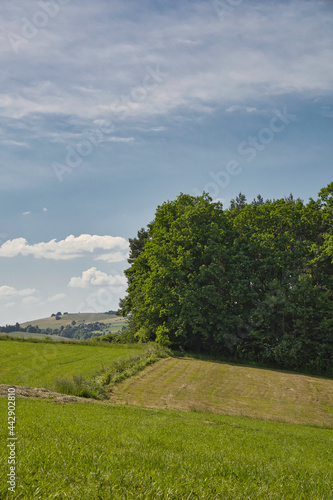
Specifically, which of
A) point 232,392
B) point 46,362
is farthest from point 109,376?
point 232,392

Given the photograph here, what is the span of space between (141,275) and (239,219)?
15.0 metres

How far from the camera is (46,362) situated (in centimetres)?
3375

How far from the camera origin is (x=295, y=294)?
4128 cm

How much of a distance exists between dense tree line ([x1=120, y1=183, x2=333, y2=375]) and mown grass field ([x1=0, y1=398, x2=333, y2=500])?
101 feet

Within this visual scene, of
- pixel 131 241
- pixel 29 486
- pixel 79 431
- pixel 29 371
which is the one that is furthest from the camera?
pixel 131 241

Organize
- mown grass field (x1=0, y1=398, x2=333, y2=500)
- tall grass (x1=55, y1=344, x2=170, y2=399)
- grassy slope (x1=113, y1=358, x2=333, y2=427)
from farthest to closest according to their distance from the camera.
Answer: grassy slope (x1=113, y1=358, x2=333, y2=427) < tall grass (x1=55, y1=344, x2=170, y2=399) < mown grass field (x1=0, y1=398, x2=333, y2=500)

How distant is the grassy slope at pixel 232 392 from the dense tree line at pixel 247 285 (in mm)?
6614

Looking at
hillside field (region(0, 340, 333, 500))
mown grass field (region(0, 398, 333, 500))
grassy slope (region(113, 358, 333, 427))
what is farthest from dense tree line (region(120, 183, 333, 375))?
mown grass field (region(0, 398, 333, 500))

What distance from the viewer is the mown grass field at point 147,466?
507 cm

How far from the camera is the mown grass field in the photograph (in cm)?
507

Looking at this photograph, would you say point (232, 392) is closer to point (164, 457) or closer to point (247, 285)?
point (247, 285)

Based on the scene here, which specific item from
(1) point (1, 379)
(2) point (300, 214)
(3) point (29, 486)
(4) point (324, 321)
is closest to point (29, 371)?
(1) point (1, 379)

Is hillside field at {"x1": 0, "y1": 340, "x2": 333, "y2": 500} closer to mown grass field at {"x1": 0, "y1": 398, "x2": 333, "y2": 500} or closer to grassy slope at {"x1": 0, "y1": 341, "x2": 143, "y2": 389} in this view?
mown grass field at {"x1": 0, "y1": 398, "x2": 333, "y2": 500}

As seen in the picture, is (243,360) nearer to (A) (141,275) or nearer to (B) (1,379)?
(A) (141,275)
